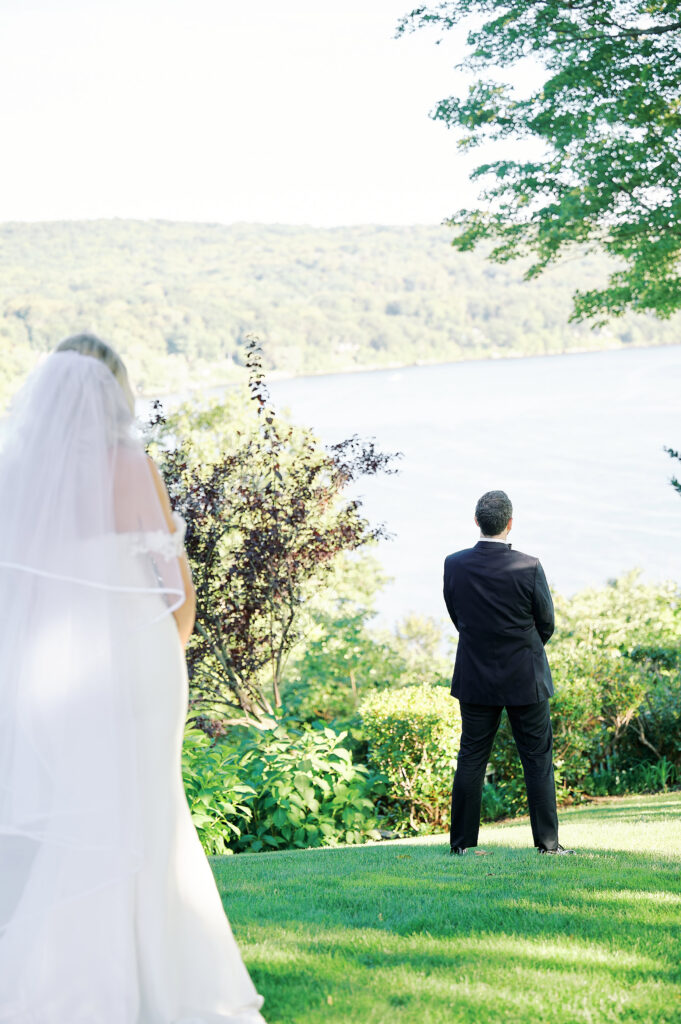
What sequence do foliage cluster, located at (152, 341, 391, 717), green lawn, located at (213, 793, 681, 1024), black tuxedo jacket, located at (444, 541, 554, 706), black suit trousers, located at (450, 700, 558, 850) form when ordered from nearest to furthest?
green lawn, located at (213, 793, 681, 1024), black tuxedo jacket, located at (444, 541, 554, 706), black suit trousers, located at (450, 700, 558, 850), foliage cluster, located at (152, 341, 391, 717)

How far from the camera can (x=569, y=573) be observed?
2542 inches

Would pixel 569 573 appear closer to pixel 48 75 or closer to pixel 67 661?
pixel 48 75

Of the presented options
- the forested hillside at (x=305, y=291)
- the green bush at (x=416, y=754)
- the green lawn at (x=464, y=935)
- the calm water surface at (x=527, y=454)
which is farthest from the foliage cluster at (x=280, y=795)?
the forested hillside at (x=305, y=291)

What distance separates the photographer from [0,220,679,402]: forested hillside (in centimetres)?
5956

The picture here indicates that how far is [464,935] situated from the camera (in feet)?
12.7

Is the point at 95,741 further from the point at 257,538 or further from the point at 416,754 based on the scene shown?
the point at 257,538

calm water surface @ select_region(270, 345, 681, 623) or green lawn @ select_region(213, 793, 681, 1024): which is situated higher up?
calm water surface @ select_region(270, 345, 681, 623)

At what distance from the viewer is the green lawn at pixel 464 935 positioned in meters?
3.15

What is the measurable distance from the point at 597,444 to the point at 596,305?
3300 inches

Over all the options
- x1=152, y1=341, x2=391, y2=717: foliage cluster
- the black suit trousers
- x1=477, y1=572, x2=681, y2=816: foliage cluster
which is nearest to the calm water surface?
x1=477, y1=572, x2=681, y2=816: foliage cluster

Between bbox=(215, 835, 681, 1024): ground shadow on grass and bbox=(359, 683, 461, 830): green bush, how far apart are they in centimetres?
286

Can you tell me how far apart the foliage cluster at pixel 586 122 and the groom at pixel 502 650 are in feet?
26.9

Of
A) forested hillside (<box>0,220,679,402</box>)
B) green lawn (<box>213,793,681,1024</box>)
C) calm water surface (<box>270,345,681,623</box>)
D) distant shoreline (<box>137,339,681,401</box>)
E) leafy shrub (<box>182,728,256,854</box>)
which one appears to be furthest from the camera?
distant shoreline (<box>137,339,681,401</box>)

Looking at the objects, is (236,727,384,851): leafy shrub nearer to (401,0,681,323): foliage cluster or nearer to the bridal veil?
the bridal veil
